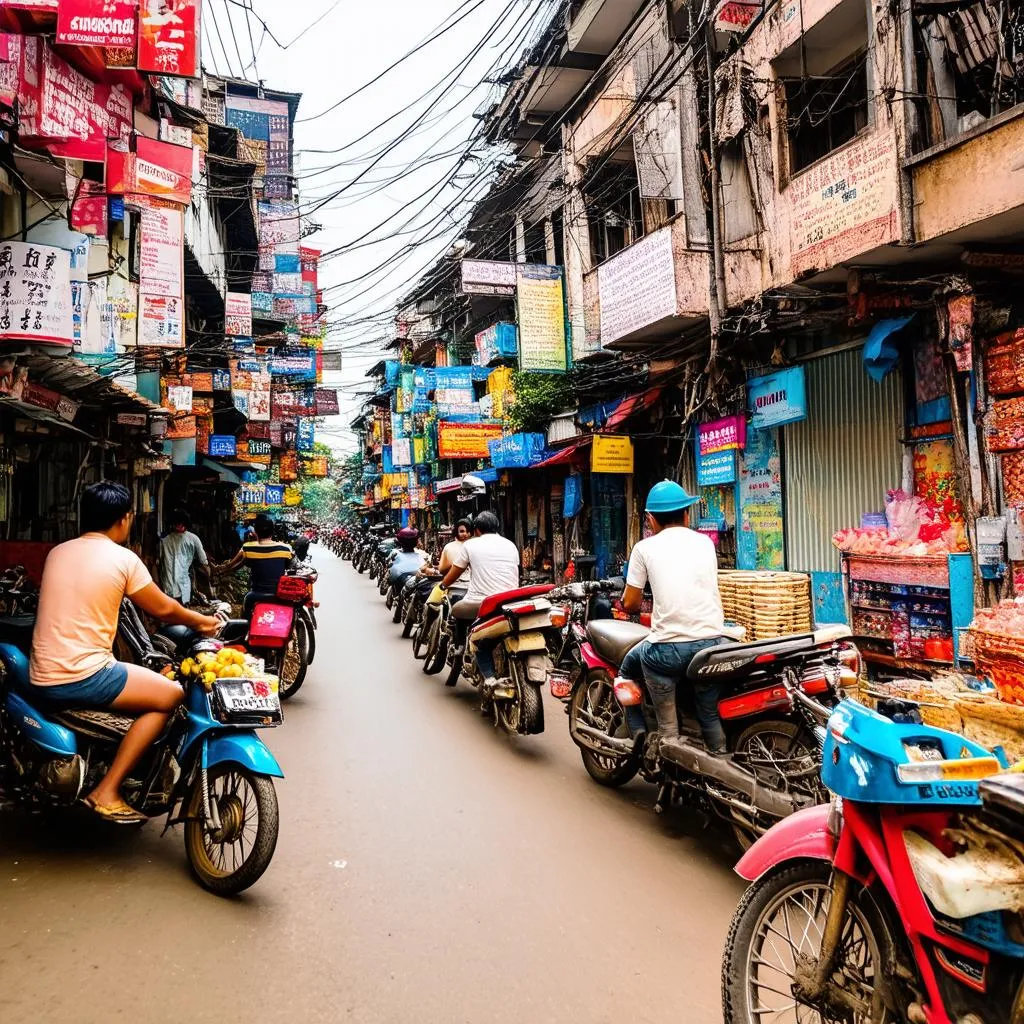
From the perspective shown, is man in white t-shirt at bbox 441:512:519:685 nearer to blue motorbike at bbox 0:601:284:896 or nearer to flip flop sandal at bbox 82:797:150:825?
blue motorbike at bbox 0:601:284:896

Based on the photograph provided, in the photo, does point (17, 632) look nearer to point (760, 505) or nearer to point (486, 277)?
point (760, 505)

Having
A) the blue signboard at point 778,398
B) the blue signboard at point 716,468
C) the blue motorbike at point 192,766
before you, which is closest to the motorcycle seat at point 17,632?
the blue motorbike at point 192,766

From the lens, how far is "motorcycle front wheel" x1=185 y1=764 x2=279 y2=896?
363cm

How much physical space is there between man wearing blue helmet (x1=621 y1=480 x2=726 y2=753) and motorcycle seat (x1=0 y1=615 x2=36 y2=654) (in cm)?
346

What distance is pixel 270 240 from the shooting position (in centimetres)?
2133

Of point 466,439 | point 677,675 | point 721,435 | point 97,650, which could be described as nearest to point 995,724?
point 677,675

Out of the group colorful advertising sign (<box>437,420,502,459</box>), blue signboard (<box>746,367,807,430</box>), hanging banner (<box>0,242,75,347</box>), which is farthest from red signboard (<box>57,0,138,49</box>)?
colorful advertising sign (<box>437,420,502,459</box>)

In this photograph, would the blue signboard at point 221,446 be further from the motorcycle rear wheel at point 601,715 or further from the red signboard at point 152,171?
the motorcycle rear wheel at point 601,715

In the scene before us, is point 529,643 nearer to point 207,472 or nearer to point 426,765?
point 426,765

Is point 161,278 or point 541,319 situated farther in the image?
point 541,319

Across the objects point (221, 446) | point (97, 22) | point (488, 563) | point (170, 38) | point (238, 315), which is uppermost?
point (238, 315)

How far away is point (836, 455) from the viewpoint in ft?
30.2

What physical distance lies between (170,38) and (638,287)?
678cm

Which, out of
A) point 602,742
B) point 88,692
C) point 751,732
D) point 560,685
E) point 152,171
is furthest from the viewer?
point 152,171
